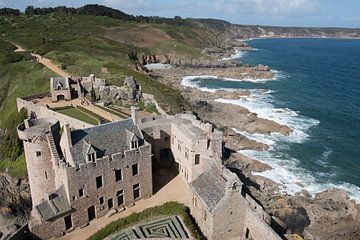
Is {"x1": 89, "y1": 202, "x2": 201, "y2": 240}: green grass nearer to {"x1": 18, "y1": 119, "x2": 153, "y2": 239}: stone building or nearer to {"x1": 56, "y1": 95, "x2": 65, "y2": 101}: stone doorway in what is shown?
{"x1": 18, "y1": 119, "x2": 153, "y2": 239}: stone building

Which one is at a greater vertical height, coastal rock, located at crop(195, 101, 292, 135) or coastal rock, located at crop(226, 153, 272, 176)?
coastal rock, located at crop(195, 101, 292, 135)

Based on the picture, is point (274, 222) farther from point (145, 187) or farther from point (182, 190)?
point (145, 187)

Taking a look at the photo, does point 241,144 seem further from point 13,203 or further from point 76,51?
point 76,51

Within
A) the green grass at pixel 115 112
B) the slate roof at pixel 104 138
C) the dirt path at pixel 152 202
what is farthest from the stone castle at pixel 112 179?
the green grass at pixel 115 112

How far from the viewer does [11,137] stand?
54.0 m

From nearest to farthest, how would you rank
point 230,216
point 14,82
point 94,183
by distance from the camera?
1. point 230,216
2. point 94,183
3. point 14,82

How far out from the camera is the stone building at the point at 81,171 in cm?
3278

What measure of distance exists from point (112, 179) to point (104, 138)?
429cm

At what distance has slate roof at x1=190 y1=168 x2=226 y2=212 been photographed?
3316cm

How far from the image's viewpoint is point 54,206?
1288 inches

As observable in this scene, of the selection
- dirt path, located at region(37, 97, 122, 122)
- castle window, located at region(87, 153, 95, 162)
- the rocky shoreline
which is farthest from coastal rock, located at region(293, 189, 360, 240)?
dirt path, located at region(37, 97, 122, 122)

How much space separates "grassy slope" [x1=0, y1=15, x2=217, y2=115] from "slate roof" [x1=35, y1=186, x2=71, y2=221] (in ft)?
108

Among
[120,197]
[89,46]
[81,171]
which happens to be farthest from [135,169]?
[89,46]

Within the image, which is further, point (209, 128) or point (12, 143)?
point (12, 143)
